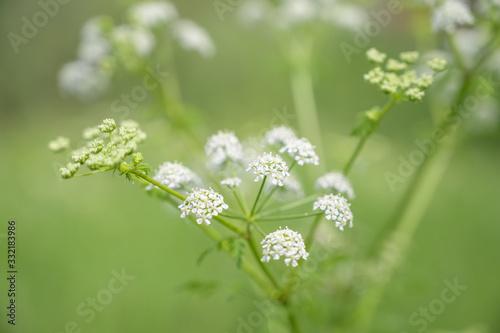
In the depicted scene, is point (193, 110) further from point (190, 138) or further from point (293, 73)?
point (293, 73)

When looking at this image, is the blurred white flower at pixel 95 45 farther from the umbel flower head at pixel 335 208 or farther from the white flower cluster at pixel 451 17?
the white flower cluster at pixel 451 17

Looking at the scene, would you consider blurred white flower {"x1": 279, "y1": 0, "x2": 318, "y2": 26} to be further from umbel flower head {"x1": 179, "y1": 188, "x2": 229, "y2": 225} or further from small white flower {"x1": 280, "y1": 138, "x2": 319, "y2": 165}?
umbel flower head {"x1": 179, "y1": 188, "x2": 229, "y2": 225}

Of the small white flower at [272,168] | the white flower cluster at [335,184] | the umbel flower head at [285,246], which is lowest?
the umbel flower head at [285,246]

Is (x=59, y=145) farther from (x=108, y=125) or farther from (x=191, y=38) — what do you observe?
(x=191, y=38)

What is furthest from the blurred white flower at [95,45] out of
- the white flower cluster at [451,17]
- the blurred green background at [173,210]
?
the white flower cluster at [451,17]

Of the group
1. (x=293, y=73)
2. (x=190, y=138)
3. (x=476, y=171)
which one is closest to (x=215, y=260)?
(x=190, y=138)
